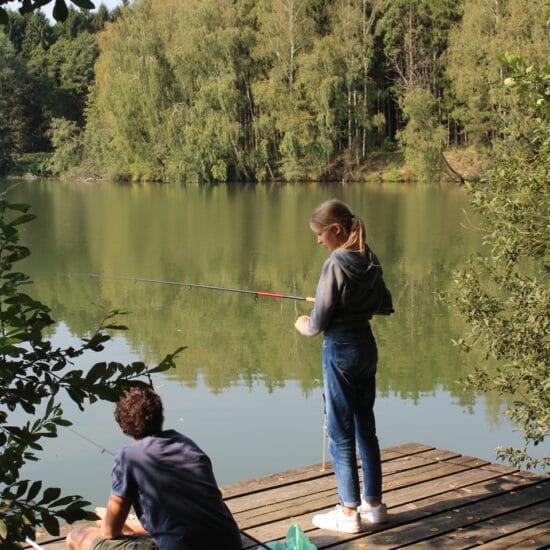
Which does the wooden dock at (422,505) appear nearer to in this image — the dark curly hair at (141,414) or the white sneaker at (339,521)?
the white sneaker at (339,521)

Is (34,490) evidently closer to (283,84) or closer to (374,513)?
(374,513)

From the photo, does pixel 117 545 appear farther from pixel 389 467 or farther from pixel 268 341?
pixel 268 341

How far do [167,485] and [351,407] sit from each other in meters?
0.92

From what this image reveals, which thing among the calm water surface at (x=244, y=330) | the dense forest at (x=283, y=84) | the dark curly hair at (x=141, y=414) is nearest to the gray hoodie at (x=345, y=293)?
the dark curly hair at (x=141, y=414)

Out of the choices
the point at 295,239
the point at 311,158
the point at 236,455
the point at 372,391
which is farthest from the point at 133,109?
the point at 372,391

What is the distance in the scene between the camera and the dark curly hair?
87.9 inches

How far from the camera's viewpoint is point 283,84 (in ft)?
103

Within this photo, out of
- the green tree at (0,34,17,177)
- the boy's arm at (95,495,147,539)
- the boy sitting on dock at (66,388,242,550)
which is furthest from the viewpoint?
the green tree at (0,34,17,177)

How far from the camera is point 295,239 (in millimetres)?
16047

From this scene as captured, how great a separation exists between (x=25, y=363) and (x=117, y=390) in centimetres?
16

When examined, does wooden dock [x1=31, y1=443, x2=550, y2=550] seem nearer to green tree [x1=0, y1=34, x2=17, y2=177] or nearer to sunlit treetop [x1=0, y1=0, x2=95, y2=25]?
sunlit treetop [x1=0, y1=0, x2=95, y2=25]

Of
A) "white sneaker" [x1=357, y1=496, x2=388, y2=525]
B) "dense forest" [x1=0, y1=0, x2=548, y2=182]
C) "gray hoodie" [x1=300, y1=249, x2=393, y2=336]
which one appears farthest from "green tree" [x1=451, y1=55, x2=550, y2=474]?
"dense forest" [x1=0, y1=0, x2=548, y2=182]

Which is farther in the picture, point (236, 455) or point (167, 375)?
point (167, 375)

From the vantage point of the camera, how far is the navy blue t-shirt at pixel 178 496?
217 cm
